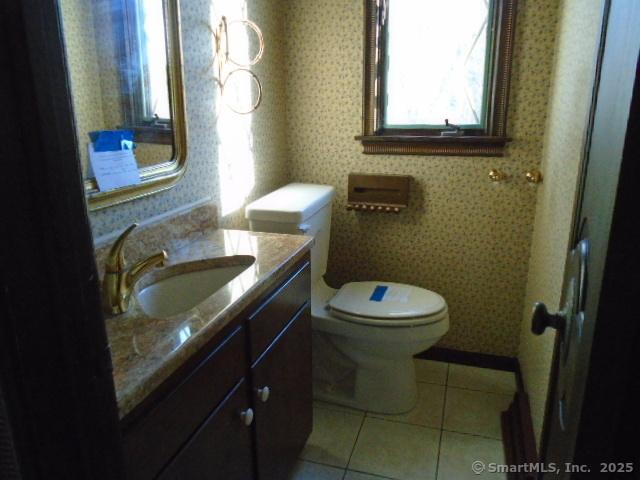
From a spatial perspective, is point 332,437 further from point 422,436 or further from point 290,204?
point 290,204

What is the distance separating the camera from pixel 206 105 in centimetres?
164

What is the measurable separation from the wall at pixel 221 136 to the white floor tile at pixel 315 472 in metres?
0.96

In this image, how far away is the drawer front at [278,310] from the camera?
1.19m

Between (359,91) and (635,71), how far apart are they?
1833 millimetres

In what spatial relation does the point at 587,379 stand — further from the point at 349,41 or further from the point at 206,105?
the point at 349,41

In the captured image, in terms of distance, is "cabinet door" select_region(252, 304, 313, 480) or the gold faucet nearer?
the gold faucet

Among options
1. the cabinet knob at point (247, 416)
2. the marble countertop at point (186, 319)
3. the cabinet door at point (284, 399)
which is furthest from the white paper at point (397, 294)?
the cabinet knob at point (247, 416)

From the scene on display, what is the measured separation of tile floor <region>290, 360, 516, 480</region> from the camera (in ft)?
5.64

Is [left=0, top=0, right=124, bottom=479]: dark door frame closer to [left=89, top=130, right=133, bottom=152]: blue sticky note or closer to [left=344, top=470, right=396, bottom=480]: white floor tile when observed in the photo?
[left=89, top=130, right=133, bottom=152]: blue sticky note

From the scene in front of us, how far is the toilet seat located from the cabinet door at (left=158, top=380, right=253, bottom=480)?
77cm

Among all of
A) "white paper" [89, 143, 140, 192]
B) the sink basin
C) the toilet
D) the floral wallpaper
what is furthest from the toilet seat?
"white paper" [89, 143, 140, 192]

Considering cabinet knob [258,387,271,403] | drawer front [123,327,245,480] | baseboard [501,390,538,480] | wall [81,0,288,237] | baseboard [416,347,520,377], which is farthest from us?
baseboard [416,347,520,377]

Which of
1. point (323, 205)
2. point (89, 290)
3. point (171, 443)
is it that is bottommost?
point (171, 443)

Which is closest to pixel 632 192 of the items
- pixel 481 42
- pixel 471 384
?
pixel 481 42
